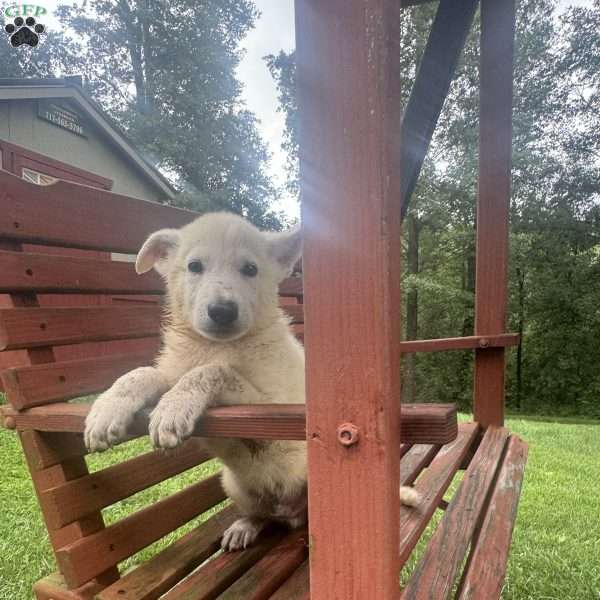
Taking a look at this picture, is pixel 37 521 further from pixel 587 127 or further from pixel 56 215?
pixel 587 127

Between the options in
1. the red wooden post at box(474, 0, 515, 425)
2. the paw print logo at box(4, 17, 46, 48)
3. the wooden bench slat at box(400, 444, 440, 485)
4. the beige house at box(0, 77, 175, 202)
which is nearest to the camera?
the wooden bench slat at box(400, 444, 440, 485)

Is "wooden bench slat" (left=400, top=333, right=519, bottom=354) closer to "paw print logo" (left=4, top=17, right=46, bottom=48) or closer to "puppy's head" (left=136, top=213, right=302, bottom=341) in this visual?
"puppy's head" (left=136, top=213, right=302, bottom=341)

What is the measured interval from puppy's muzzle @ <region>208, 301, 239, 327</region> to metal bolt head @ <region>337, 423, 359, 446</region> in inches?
34.7

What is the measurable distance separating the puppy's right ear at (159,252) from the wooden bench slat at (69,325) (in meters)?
0.16

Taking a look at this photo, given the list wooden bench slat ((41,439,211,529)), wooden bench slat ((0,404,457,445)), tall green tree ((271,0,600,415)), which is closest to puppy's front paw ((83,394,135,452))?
wooden bench slat ((0,404,457,445))

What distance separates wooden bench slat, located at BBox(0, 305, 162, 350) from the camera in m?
1.37

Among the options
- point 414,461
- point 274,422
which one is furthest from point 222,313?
point 414,461

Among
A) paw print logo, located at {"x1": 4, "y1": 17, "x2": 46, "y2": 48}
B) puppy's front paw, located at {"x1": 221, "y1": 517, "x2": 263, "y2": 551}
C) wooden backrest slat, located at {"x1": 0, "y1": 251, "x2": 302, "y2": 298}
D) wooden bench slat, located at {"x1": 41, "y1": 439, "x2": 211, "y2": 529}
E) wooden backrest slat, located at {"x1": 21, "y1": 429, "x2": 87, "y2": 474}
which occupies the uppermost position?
paw print logo, located at {"x1": 4, "y1": 17, "x2": 46, "y2": 48}

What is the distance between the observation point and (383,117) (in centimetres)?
82

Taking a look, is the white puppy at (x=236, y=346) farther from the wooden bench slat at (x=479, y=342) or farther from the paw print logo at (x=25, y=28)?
the paw print logo at (x=25, y=28)

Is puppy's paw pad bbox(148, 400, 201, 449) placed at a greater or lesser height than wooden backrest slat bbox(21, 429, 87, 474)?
greater

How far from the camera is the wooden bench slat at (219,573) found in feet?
4.69

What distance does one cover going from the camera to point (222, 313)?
167cm

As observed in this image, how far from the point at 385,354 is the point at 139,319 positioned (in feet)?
4.42
